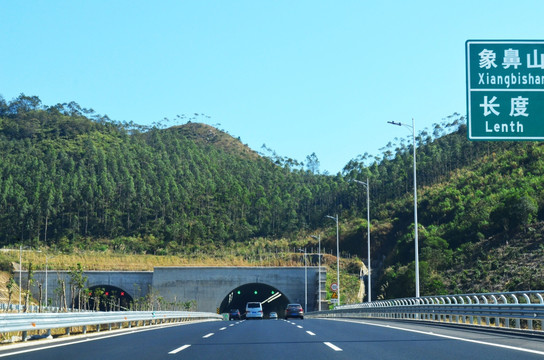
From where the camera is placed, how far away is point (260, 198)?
14550 cm

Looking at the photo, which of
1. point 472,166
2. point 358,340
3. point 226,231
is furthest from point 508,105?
point 226,231

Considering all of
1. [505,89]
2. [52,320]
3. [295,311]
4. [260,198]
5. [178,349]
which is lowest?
[295,311]

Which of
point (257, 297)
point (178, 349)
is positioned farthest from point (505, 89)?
point (257, 297)

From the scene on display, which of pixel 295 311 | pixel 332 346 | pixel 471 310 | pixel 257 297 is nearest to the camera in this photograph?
pixel 332 346

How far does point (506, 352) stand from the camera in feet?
37.4

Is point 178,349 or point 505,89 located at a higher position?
point 505,89

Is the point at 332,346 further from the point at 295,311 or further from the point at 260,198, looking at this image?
the point at 260,198

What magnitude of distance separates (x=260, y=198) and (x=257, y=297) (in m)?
45.8

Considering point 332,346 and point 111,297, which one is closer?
point 332,346

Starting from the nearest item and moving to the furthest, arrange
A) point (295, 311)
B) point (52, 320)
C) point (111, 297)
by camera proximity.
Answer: point (52, 320), point (295, 311), point (111, 297)

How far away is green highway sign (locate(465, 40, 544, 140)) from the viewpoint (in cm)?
1805

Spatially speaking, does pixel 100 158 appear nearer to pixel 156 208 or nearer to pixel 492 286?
pixel 156 208

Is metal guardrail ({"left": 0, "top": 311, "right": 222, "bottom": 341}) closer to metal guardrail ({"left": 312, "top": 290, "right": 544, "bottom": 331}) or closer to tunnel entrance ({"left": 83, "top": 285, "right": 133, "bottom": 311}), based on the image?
metal guardrail ({"left": 312, "top": 290, "right": 544, "bottom": 331})

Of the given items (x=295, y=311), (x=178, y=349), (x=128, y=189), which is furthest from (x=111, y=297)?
(x=178, y=349)
